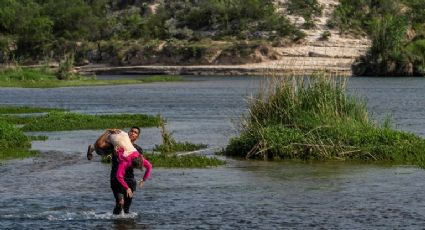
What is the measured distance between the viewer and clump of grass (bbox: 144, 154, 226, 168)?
31.0 m

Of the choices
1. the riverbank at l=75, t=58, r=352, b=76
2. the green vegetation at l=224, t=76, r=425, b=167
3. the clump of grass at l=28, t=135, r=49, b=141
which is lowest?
the riverbank at l=75, t=58, r=352, b=76

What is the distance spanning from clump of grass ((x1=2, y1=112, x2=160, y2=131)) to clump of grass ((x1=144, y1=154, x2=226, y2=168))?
13.5 m

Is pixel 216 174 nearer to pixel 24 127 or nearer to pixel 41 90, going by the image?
pixel 24 127

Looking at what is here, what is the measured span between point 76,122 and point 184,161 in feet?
52.2

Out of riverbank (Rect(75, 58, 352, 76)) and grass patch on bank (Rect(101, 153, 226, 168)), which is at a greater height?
grass patch on bank (Rect(101, 153, 226, 168))

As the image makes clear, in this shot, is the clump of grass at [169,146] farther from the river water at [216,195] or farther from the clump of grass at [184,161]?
A: the clump of grass at [184,161]

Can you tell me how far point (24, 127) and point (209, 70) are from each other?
99.5m

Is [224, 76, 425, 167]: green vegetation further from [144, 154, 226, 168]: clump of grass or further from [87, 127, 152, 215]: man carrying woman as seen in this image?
[87, 127, 152, 215]: man carrying woman

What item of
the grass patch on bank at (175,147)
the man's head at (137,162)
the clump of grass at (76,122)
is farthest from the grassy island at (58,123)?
the man's head at (137,162)

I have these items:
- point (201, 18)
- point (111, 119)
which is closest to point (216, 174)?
point (111, 119)

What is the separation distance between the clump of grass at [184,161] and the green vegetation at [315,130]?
1665mm

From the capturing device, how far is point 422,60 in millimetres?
124312

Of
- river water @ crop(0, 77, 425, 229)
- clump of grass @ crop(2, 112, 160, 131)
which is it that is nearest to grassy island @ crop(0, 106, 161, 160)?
clump of grass @ crop(2, 112, 160, 131)

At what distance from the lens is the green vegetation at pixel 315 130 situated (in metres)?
31.3
